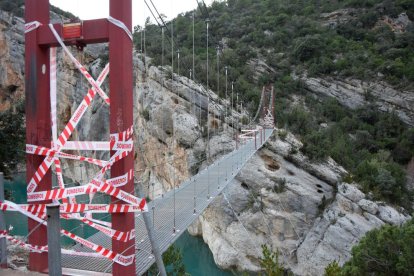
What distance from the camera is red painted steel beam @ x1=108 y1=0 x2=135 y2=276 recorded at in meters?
1.68

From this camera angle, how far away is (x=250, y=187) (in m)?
8.68

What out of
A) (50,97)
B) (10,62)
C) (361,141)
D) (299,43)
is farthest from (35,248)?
(10,62)

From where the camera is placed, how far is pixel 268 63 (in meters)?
17.9

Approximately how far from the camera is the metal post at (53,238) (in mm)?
1000

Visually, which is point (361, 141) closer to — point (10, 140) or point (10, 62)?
point (10, 140)

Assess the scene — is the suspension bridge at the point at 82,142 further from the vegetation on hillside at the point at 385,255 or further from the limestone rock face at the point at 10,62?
the limestone rock face at the point at 10,62

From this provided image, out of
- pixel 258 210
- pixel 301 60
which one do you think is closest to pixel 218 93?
pixel 258 210

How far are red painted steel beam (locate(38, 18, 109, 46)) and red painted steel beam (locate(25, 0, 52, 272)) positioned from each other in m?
0.04

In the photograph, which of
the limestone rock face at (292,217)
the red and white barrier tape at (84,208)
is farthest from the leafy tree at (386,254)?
the red and white barrier tape at (84,208)

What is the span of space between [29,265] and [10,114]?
11.8ft

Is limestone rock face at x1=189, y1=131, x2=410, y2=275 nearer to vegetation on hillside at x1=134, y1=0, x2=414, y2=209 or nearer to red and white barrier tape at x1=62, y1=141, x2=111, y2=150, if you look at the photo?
vegetation on hillside at x1=134, y1=0, x2=414, y2=209

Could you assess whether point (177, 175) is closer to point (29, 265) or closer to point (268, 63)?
point (29, 265)

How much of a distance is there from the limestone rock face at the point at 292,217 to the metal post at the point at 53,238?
21.4 feet

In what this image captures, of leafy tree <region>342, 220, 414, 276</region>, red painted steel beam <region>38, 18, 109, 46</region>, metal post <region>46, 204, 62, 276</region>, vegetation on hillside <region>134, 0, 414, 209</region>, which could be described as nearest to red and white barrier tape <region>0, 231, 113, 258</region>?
metal post <region>46, 204, 62, 276</region>
